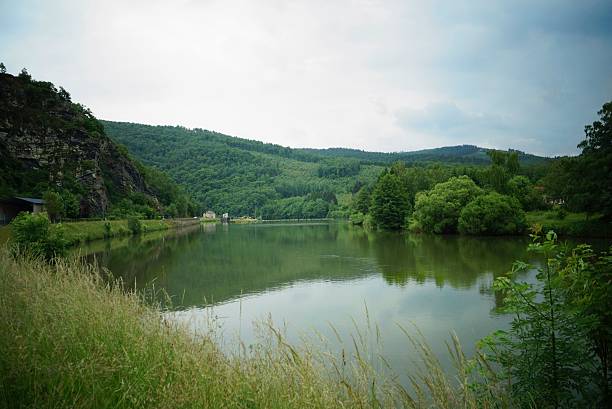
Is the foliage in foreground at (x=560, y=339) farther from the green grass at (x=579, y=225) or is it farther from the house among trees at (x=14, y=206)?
the house among trees at (x=14, y=206)

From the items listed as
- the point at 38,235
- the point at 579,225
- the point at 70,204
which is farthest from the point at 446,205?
the point at 70,204

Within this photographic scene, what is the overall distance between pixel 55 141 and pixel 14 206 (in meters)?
24.1

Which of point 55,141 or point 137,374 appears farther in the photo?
point 55,141

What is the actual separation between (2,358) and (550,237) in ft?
21.4

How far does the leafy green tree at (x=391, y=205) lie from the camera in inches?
2749

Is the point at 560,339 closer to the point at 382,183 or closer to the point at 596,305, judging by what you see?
the point at 596,305

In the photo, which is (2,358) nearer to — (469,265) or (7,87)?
(469,265)

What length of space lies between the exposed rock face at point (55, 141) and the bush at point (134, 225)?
17.6 ft

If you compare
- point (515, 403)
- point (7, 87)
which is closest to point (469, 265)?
point (515, 403)

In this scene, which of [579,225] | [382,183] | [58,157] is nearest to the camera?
[579,225]

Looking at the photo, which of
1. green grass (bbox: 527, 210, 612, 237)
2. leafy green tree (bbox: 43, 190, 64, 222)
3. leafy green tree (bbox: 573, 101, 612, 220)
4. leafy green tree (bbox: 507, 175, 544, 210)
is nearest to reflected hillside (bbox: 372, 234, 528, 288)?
green grass (bbox: 527, 210, 612, 237)

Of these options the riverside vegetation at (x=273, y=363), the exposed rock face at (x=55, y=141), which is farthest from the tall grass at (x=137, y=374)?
the exposed rock face at (x=55, y=141)

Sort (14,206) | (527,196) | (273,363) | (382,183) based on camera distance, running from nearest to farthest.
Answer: (273,363)
(14,206)
(527,196)
(382,183)

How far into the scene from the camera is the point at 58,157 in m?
64.0
